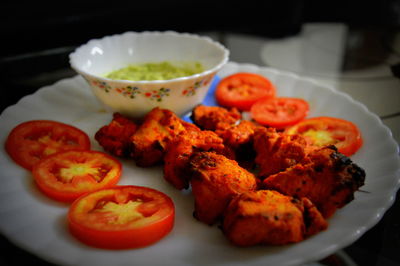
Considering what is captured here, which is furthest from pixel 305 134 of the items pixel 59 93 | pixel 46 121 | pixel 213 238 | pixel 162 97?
pixel 59 93

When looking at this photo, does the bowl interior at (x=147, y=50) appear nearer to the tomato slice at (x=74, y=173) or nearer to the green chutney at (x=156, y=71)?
the green chutney at (x=156, y=71)

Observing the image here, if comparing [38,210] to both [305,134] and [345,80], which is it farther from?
[345,80]

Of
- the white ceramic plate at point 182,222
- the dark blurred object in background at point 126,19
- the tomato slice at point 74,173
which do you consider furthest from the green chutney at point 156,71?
the dark blurred object in background at point 126,19

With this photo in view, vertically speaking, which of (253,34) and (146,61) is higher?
(146,61)

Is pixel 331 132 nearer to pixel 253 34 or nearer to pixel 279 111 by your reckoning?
pixel 279 111

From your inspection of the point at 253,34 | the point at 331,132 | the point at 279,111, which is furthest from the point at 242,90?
the point at 253,34

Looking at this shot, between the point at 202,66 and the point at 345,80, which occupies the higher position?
the point at 202,66
